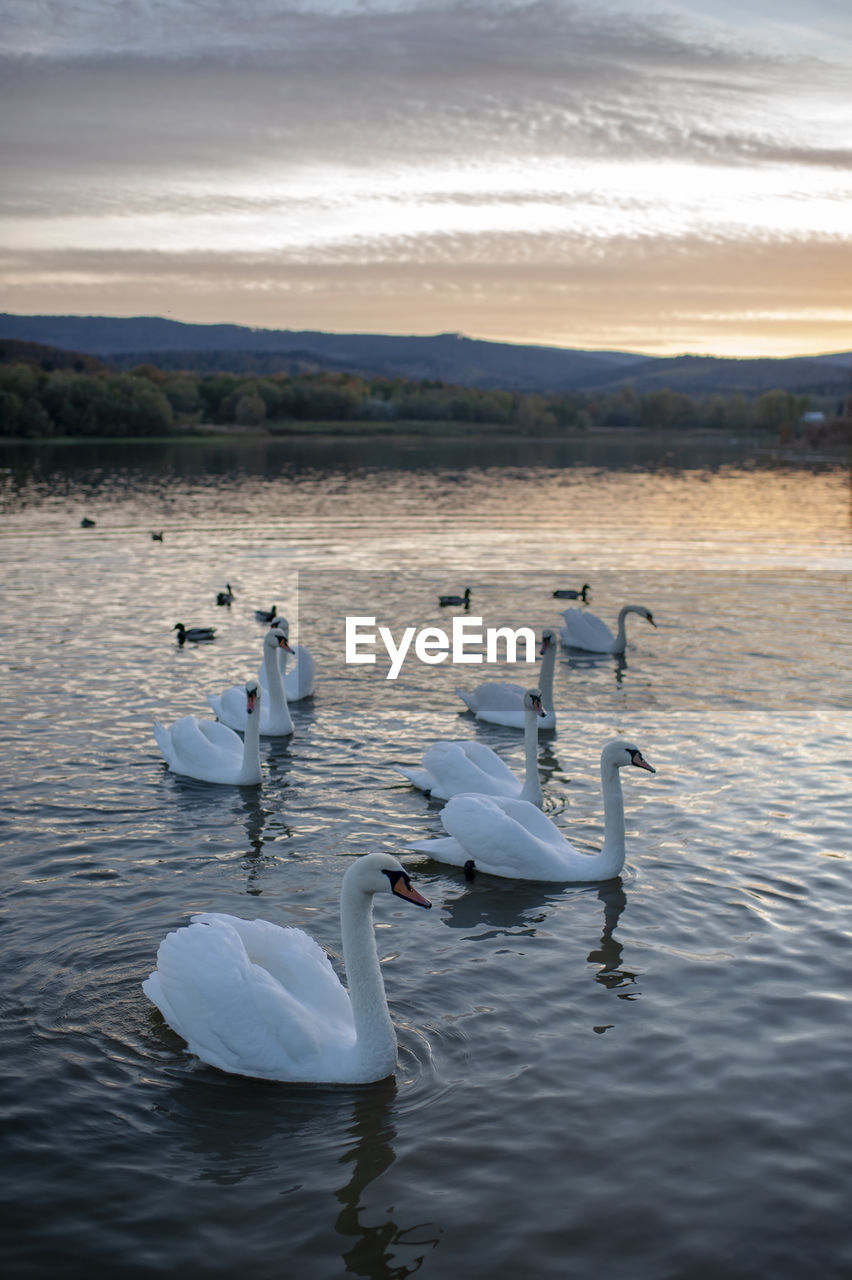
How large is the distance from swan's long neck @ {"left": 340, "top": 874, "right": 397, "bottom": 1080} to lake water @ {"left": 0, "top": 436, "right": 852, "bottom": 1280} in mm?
253

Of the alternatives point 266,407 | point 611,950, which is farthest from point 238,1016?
point 266,407

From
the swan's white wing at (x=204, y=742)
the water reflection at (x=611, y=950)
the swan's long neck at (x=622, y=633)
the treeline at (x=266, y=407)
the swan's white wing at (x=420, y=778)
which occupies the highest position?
the treeline at (x=266, y=407)

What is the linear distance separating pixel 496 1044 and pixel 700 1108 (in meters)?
1.45

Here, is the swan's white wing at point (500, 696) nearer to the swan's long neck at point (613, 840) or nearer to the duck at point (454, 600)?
the swan's long neck at point (613, 840)

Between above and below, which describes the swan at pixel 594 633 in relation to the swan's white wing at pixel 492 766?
above

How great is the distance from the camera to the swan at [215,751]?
45.2 feet

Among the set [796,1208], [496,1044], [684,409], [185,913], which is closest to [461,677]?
[185,913]

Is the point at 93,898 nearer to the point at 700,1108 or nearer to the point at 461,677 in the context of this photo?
the point at 700,1108

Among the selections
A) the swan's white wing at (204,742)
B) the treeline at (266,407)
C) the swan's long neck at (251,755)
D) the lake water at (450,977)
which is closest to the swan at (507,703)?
the lake water at (450,977)

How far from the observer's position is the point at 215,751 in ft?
46.5

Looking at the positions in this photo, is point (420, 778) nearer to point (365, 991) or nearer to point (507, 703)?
point (507, 703)

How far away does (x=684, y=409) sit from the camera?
616 feet

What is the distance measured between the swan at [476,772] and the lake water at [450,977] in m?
0.47

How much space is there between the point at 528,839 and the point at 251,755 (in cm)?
405
